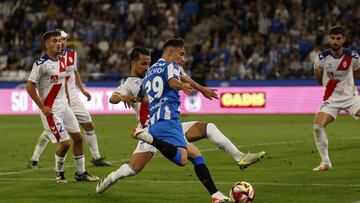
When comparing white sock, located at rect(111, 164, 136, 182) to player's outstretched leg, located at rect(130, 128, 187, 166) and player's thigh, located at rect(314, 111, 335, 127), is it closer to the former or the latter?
player's outstretched leg, located at rect(130, 128, 187, 166)

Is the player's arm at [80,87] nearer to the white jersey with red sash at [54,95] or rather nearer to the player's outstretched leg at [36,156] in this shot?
the player's outstretched leg at [36,156]

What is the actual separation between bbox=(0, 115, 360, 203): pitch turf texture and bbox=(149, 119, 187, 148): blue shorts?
0.85m

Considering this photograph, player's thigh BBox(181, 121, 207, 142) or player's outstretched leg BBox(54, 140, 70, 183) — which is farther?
player's outstretched leg BBox(54, 140, 70, 183)

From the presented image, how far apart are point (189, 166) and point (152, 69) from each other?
4.60 meters

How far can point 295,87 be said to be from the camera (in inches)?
1160

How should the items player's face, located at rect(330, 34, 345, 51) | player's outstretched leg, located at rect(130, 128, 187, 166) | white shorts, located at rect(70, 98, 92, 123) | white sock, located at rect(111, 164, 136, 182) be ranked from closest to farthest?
player's outstretched leg, located at rect(130, 128, 187, 166) → white sock, located at rect(111, 164, 136, 182) → player's face, located at rect(330, 34, 345, 51) → white shorts, located at rect(70, 98, 92, 123)

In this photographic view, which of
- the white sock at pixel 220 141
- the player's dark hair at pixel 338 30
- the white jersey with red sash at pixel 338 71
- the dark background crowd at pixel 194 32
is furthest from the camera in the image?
the dark background crowd at pixel 194 32

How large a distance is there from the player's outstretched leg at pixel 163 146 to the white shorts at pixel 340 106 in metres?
4.71

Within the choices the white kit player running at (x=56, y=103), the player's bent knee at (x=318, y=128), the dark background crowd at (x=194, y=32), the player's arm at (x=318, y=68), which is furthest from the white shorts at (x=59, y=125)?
the dark background crowd at (x=194, y=32)

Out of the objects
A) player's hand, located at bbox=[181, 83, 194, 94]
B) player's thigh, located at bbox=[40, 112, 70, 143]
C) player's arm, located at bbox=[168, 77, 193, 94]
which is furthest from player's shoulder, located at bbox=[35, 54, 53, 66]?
player's hand, located at bbox=[181, 83, 194, 94]

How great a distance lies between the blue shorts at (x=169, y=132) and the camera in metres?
9.91

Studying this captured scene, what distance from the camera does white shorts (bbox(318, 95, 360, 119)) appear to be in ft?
45.6

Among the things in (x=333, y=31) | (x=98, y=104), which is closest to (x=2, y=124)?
(x=98, y=104)

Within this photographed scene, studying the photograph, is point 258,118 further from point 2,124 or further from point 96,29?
point 96,29
